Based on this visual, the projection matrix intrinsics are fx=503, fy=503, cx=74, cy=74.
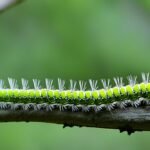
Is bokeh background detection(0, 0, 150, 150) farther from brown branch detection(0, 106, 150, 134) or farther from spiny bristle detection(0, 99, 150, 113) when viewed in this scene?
brown branch detection(0, 106, 150, 134)

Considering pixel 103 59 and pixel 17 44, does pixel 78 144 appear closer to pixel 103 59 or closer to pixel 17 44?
pixel 103 59

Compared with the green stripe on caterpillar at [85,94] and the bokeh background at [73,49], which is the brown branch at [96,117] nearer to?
the green stripe on caterpillar at [85,94]

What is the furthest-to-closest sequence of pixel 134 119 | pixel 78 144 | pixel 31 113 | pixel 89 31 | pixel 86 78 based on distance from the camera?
1. pixel 89 31
2. pixel 86 78
3. pixel 78 144
4. pixel 31 113
5. pixel 134 119

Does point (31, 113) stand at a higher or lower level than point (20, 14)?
lower

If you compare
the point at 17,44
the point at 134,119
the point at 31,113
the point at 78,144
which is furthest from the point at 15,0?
the point at 17,44

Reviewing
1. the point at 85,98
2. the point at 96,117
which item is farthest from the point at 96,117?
the point at 85,98
